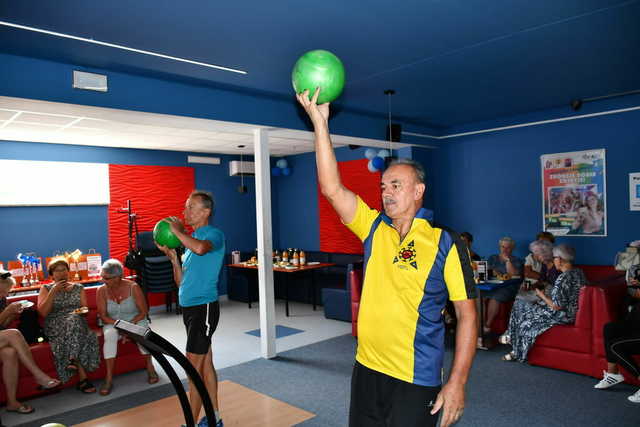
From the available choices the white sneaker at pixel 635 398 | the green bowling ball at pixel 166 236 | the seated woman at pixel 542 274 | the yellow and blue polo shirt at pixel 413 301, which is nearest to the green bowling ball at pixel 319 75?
the yellow and blue polo shirt at pixel 413 301

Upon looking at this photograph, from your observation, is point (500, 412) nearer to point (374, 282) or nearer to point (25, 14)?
point (374, 282)

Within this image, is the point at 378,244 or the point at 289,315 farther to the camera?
the point at 289,315

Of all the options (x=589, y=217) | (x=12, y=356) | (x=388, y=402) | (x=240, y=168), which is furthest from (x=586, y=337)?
(x=240, y=168)

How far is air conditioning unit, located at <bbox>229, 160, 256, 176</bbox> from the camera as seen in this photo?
8852 mm

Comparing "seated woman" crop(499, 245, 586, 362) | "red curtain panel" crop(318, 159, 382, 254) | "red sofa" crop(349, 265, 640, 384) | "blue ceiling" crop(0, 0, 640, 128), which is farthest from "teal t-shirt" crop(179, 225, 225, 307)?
"red curtain panel" crop(318, 159, 382, 254)

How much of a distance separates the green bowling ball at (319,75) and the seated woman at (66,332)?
11.9 ft

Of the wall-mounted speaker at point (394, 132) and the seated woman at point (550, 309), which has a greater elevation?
the wall-mounted speaker at point (394, 132)

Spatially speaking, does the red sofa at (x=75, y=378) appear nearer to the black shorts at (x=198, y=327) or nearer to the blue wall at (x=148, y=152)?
the black shorts at (x=198, y=327)

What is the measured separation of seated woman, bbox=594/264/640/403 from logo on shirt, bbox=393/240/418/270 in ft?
9.83

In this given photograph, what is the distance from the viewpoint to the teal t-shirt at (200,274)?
3.24 meters

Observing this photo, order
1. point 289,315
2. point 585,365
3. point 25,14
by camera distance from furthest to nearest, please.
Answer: point 289,315, point 585,365, point 25,14

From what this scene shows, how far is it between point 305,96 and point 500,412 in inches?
118

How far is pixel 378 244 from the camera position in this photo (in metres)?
1.94

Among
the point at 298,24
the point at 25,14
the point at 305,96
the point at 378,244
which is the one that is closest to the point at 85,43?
the point at 25,14
